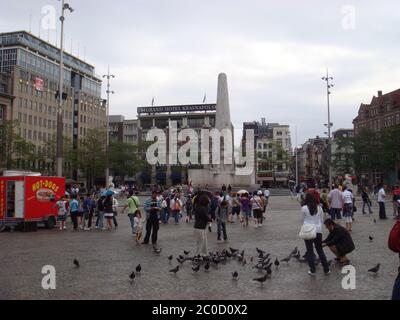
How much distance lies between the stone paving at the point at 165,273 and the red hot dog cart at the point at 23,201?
3.95 metres

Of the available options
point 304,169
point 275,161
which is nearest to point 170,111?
point 275,161

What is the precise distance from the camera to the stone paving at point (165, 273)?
8523 millimetres

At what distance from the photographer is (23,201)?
70.2 ft

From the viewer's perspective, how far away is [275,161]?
98.2 meters

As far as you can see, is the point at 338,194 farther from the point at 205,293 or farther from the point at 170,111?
the point at 170,111

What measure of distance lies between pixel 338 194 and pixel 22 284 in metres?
13.6

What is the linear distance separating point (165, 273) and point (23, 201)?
13350 mm

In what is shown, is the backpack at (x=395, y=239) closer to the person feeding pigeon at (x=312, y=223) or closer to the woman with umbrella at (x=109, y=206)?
the person feeding pigeon at (x=312, y=223)

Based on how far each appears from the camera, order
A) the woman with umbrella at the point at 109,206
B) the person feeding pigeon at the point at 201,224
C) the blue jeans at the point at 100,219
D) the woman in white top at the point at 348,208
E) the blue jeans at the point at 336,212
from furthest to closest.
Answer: the blue jeans at the point at 100,219 < the woman with umbrella at the point at 109,206 < the blue jeans at the point at 336,212 < the woman in white top at the point at 348,208 < the person feeding pigeon at the point at 201,224

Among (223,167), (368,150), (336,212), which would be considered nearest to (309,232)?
(336,212)

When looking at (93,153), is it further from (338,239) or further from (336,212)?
(338,239)

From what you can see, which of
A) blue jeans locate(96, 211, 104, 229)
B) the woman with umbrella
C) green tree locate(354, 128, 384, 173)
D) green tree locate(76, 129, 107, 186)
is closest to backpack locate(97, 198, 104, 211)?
blue jeans locate(96, 211, 104, 229)

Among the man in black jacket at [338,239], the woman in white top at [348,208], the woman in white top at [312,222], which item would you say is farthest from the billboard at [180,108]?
the woman in white top at [312,222]

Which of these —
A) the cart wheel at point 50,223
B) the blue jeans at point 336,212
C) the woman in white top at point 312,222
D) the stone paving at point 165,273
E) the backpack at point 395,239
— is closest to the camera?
the backpack at point 395,239
